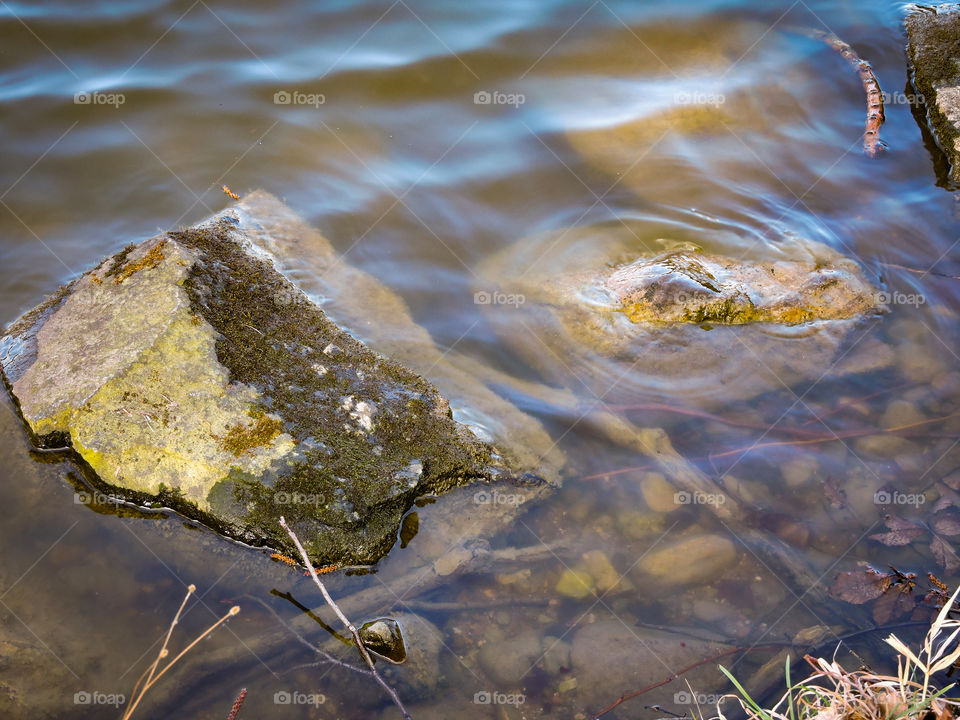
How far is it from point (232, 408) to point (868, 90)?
6386mm

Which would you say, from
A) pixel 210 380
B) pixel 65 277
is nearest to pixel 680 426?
pixel 210 380

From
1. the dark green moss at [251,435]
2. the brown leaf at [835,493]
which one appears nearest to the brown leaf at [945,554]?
the brown leaf at [835,493]

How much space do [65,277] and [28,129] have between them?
2.05 metres

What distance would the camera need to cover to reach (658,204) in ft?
16.9

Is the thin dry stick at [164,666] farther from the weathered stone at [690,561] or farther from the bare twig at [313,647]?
the weathered stone at [690,561]

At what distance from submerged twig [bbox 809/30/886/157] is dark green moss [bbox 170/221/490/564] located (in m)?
4.79

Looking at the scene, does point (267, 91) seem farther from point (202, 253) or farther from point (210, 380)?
point (210, 380)

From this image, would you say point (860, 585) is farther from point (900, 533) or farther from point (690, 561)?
point (690, 561)

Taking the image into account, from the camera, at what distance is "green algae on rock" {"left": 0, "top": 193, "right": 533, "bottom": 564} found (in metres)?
2.88

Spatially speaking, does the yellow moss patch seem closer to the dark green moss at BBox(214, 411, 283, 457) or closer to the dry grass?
the dark green moss at BBox(214, 411, 283, 457)

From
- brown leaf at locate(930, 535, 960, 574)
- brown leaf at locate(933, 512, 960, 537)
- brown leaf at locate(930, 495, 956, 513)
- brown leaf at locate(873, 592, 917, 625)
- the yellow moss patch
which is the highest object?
the yellow moss patch

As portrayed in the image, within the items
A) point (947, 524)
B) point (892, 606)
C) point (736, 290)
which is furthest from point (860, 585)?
point (736, 290)

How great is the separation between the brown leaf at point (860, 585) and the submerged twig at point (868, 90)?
406 cm

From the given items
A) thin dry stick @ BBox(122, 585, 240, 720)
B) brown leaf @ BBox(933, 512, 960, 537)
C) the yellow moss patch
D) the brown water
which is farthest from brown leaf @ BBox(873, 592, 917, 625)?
the yellow moss patch
